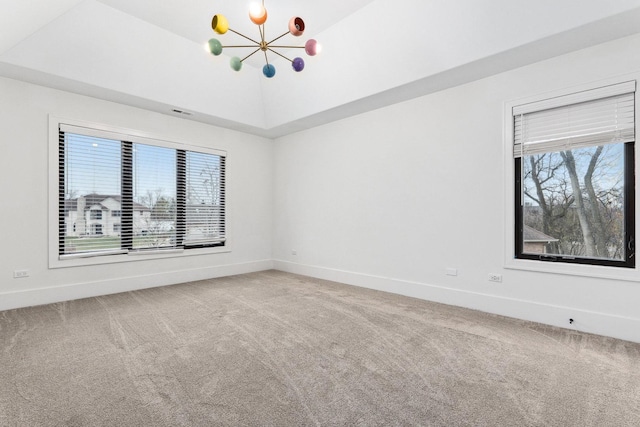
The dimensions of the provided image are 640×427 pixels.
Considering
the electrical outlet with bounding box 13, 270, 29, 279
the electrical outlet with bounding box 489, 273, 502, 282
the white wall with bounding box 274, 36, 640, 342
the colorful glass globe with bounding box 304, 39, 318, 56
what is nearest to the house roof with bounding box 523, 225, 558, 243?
the white wall with bounding box 274, 36, 640, 342

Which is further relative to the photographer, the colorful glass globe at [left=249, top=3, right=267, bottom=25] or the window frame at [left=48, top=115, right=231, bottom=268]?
the window frame at [left=48, top=115, right=231, bottom=268]

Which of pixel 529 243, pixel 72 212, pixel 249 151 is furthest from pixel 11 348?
pixel 529 243

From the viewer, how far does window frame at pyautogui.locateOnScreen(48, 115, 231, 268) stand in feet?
13.1

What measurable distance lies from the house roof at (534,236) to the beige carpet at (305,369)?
94cm

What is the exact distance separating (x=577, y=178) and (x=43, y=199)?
6.36 metres

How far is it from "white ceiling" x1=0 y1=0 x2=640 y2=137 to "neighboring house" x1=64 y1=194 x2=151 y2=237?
1.48 metres

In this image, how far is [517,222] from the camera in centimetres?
351

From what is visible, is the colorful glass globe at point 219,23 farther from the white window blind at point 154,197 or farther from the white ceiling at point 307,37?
the white window blind at point 154,197

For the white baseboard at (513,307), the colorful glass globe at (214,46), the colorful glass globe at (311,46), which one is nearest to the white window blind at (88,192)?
the colorful glass globe at (214,46)

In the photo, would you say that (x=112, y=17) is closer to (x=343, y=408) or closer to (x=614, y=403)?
(x=343, y=408)

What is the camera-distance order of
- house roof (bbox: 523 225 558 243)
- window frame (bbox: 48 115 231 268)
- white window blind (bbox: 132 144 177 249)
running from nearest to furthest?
1. house roof (bbox: 523 225 558 243)
2. window frame (bbox: 48 115 231 268)
3. white window blind (bbox: 132 144 177 249)

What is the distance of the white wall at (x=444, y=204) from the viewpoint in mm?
3031

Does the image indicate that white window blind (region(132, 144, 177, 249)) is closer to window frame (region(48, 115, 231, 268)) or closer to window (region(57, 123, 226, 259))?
window (region(57, 123, 226, 259))

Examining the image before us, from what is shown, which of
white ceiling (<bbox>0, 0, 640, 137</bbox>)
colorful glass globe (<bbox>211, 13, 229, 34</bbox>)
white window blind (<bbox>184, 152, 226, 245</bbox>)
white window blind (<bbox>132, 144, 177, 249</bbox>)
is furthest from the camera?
white window blind (<bbox>184, 152, 226, 245</bbox>)
